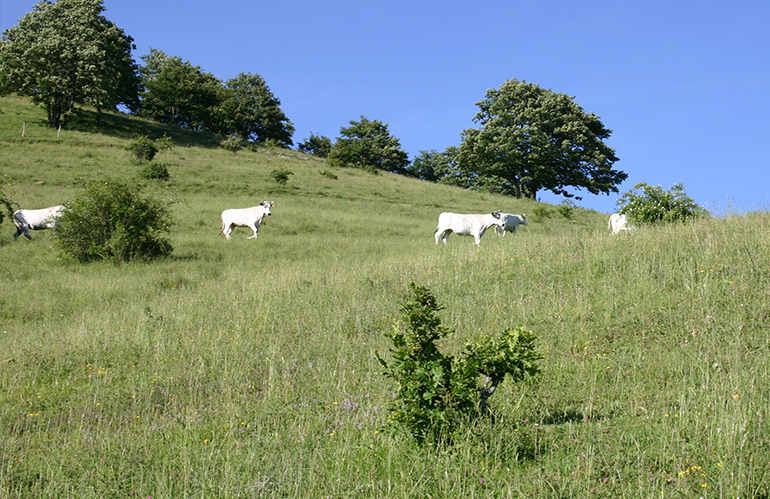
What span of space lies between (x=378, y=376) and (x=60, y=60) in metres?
51.3

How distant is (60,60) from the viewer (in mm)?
45750

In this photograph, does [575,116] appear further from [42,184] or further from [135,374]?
[135,374]

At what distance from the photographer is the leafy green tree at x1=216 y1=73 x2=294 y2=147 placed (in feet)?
233

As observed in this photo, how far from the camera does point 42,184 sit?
29.5m

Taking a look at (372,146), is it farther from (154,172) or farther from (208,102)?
(154,172)

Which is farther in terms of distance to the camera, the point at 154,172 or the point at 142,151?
the point at 142,151

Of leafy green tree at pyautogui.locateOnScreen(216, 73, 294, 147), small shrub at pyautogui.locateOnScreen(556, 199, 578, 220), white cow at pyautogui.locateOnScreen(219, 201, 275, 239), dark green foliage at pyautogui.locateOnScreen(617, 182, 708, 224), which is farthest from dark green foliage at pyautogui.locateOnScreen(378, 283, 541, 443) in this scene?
leafy green tree at pyautogui.locateOnScreen(216, 73, 294, 147)

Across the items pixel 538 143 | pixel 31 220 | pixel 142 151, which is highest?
pixel 538 143

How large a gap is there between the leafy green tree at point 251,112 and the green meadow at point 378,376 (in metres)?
60.1

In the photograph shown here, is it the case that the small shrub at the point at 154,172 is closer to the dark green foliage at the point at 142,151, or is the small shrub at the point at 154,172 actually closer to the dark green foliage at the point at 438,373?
the dark green foliage at the point at 142,151

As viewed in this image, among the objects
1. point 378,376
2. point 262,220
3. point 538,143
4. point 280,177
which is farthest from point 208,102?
point 378,376

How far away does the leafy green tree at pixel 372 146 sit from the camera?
7806cm

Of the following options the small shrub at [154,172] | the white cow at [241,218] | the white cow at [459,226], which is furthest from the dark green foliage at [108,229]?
the small shrub at [154,172]

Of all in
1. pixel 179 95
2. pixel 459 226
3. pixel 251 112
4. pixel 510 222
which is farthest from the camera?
pixel 251 112
